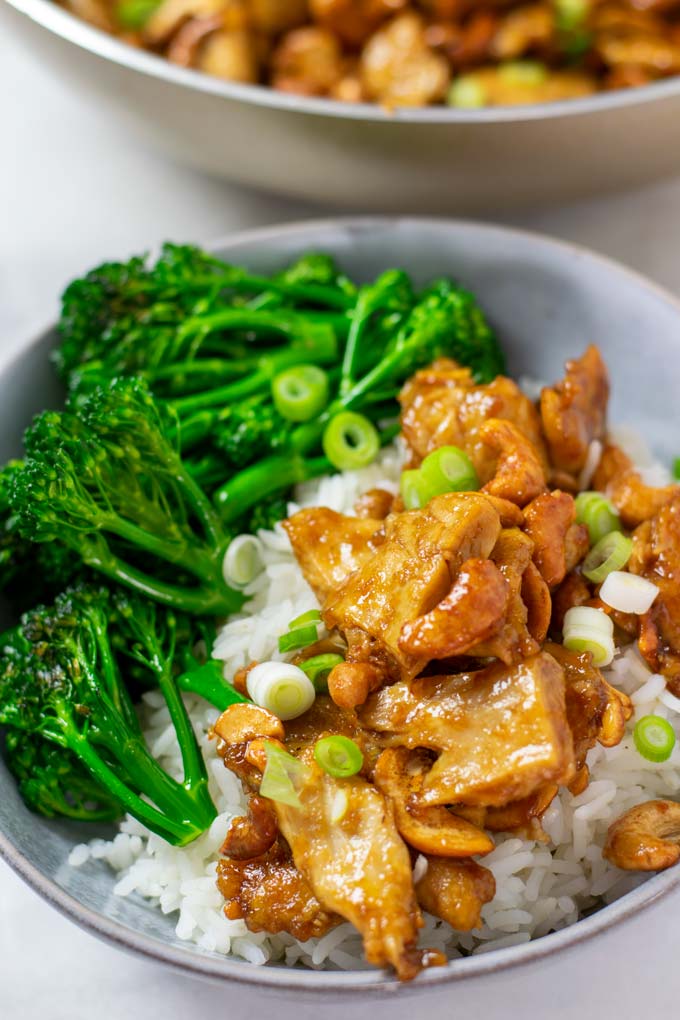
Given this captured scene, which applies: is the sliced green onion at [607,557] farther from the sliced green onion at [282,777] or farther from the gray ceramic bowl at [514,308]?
the sliced green onion at [282,777]

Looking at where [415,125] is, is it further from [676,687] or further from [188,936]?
[188,936]

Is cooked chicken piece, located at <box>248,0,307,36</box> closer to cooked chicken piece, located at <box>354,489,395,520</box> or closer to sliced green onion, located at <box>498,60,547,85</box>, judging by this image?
sliced green onion, located at <box>498,60,547,85</box>

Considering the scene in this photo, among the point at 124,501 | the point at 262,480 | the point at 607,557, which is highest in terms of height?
the point at 124,501

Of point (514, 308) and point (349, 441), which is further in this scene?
point (514, 308)

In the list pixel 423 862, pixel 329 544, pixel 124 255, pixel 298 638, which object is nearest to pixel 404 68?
pixel 124 255

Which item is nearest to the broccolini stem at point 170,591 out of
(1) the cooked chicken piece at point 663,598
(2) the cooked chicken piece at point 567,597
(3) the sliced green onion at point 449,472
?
(3) the sliced green onion at point 449,472

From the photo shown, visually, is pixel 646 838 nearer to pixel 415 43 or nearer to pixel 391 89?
pixel 391 89

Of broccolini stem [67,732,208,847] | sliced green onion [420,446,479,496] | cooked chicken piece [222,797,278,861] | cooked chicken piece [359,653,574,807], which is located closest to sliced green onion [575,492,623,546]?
sliced green onion [420,446,479,496]
